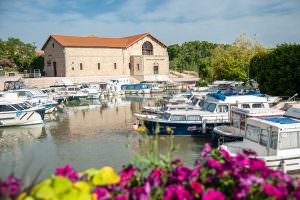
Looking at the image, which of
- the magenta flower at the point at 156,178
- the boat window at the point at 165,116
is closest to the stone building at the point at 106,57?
the boat window at the point at 165,116

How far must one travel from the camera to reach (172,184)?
16.0 feet

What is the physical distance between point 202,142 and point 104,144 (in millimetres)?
5732

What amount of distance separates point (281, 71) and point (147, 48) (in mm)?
43101

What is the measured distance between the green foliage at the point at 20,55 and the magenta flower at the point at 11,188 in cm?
6614

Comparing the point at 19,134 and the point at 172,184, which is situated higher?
the point at 172,184

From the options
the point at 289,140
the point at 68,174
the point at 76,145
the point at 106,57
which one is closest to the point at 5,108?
the point at 76,145

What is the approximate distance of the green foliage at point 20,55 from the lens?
213ft

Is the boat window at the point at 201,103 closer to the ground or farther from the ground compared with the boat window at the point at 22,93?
closer to the ground

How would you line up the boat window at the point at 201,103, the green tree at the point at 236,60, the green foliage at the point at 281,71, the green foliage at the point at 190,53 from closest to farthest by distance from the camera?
the boat window at the point at 201,103 < the green foliage at the point at 281,71 < the green tree at the point at 236,60 < the green foliage at the point at 190,53

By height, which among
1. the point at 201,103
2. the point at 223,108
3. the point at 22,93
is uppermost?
the point at 22,93

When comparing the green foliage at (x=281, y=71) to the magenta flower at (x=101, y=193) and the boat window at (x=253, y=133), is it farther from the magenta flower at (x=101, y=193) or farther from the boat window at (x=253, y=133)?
the magenta flower at (x=101, y=193)

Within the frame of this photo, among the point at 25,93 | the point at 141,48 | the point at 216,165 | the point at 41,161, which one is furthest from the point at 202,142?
A: the point at 141,48

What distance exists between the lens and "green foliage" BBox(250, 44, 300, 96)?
101ft

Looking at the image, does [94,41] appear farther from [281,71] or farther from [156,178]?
[156,178]
